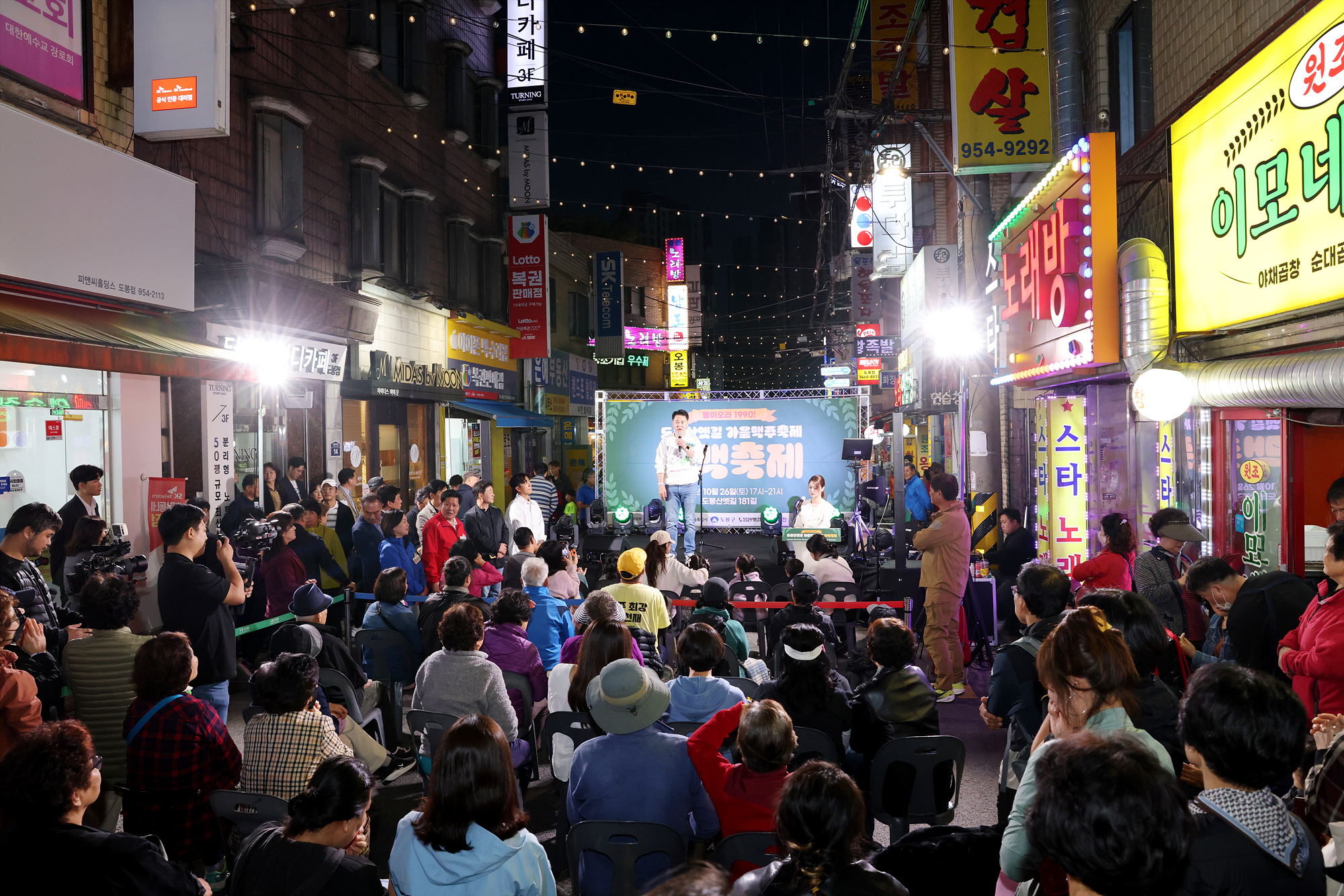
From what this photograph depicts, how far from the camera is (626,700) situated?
11.6 feet

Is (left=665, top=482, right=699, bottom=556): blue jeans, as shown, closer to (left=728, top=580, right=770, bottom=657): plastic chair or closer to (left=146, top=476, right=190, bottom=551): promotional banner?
(left=728, top=580, right=770, bottom=657): plastic chair

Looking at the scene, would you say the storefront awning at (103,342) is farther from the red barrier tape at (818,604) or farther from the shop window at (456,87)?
the shop window at (456,87)

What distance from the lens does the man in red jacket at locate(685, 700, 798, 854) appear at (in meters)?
3.36

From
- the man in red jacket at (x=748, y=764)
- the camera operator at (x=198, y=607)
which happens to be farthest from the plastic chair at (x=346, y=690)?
the man in red jacket at (x=748, y=764)

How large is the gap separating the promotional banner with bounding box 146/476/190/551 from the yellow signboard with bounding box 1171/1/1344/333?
10923mm

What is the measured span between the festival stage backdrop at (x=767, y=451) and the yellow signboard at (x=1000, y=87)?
621cm

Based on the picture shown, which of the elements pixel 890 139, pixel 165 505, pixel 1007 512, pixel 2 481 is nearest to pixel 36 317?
pixel 2 481

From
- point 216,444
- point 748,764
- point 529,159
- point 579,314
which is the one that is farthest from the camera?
point 579,314

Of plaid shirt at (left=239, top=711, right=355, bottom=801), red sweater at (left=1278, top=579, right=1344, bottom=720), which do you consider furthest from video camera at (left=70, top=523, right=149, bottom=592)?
red sweater at (left=1278, top=579, right=1344, bottom=720)

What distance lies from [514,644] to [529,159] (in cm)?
1520

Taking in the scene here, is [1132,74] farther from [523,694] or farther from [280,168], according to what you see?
[280,168]

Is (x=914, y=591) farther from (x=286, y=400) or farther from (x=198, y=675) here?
(x=286, y=400)

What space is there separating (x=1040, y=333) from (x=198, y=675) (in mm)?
8894

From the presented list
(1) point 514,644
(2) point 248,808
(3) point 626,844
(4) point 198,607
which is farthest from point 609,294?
(3) point 626,844
